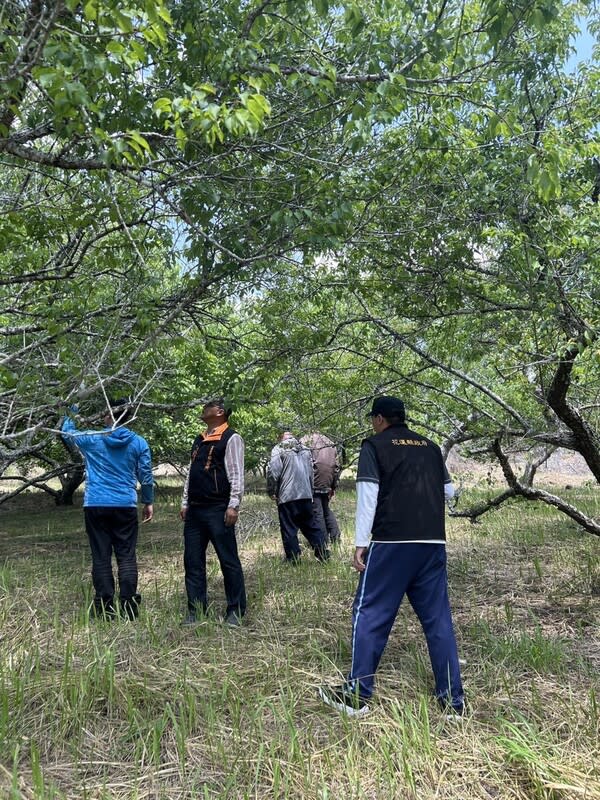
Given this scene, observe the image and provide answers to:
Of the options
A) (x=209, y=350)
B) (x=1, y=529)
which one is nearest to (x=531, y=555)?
(x=209, y=350)

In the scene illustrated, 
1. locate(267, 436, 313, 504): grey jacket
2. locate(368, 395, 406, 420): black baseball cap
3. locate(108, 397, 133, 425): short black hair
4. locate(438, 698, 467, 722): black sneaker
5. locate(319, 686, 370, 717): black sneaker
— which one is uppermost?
locate(108, 397, 133, 425): short black hair

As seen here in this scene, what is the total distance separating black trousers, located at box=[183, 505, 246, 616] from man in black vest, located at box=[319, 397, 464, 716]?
158 cm

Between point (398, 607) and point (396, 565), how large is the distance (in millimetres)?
236

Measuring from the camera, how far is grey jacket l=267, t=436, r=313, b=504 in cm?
700

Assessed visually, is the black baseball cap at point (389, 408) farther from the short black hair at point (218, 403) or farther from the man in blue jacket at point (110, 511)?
the man in blue jacket at point (110, 511)

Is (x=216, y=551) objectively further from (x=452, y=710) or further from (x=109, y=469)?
(x=452, y=710)

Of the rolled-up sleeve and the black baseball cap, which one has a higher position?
the black baseball cap

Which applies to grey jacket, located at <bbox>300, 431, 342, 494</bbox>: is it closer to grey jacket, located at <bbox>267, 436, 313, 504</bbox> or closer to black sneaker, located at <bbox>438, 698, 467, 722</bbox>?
grey jacket, located at <bbox>267, 436, 313, 504</bbox>

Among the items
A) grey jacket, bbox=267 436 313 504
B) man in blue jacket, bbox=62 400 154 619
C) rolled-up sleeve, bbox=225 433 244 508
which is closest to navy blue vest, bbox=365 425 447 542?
rolled-up sleeve, bbox=225 433 244 508

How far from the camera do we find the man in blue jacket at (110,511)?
483 cm

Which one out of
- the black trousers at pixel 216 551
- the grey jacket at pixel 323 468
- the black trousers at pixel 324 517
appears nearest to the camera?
the black trousers at pixel 216 551

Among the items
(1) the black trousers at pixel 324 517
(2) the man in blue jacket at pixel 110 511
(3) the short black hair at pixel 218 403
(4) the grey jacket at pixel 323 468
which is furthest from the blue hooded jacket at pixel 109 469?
(4) the grey jacket at pixel 323 468

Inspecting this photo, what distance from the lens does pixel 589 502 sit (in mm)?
13109

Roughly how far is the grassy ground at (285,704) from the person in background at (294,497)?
1446 mm
